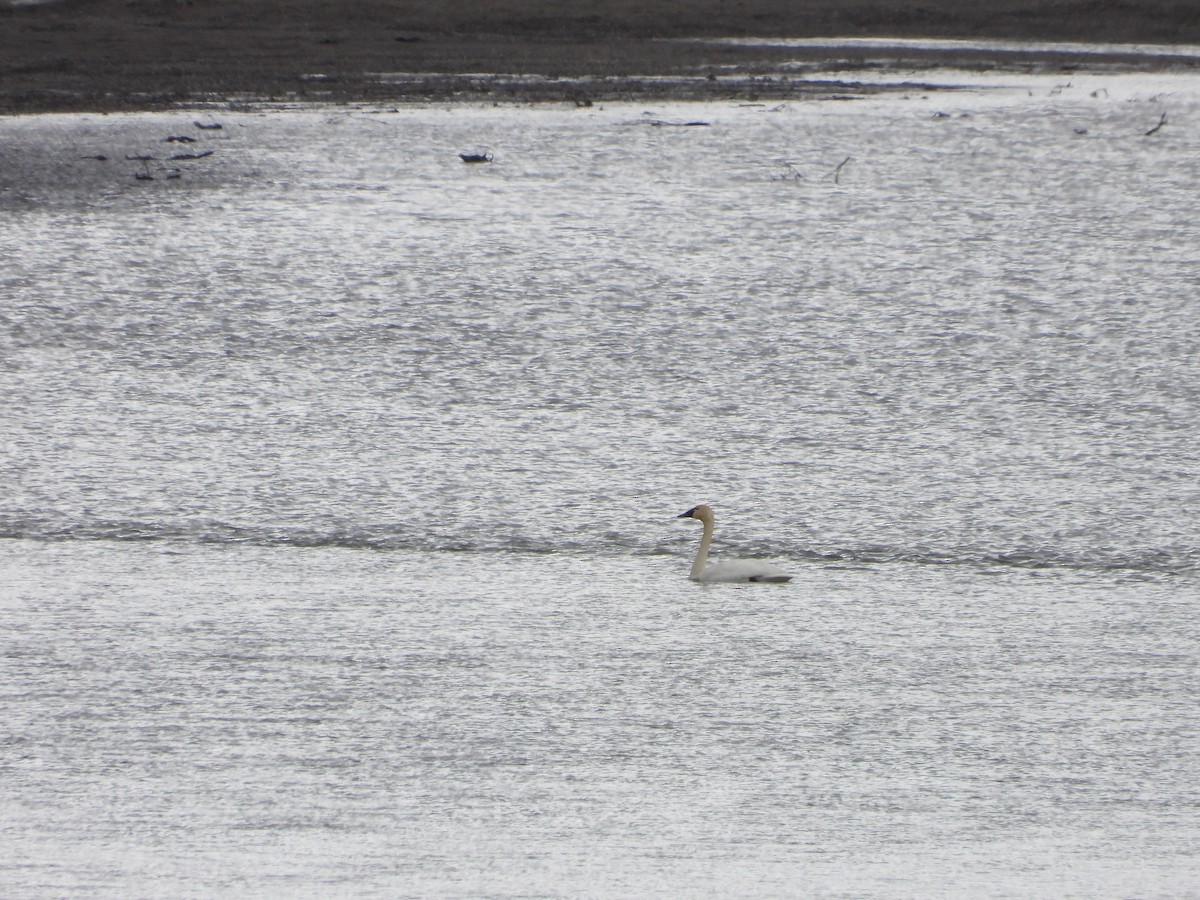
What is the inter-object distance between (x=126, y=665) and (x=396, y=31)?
10.7 metres

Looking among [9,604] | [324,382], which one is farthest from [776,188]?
[9,604]

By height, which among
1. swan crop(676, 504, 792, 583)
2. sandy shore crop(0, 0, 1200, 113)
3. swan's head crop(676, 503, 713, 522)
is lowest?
swan crop(676, 504, 792, 583)

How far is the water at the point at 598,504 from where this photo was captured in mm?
3064

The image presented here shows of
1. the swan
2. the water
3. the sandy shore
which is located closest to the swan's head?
the swan

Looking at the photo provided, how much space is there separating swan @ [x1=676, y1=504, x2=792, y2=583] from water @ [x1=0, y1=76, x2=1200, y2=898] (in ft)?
0.28

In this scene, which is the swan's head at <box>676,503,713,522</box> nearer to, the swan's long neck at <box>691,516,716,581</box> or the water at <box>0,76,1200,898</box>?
the swan's long neck at <box>691,516,716,581</box>

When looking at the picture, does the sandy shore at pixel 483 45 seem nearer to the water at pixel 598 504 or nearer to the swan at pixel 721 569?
the water at pixel 598 504

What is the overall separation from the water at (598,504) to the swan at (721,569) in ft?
0.28

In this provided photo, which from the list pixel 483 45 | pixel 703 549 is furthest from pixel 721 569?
pixel 483 45

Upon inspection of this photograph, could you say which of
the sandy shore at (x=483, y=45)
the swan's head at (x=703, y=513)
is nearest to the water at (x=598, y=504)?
the swan's head at (x=703, y=513)

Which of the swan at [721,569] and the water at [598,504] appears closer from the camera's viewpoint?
the water at [598,504]

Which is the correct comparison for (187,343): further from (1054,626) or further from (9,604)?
(1054,626)

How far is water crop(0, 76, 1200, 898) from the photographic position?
3.06m

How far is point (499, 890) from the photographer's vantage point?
2822 mm
